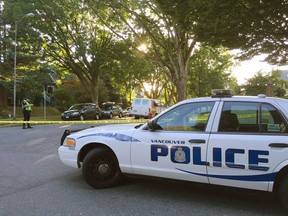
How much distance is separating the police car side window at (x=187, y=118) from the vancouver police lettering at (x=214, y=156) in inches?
12.7

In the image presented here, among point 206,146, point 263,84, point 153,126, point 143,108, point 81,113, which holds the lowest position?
point 206,146

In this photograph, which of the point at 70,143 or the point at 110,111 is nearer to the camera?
the point at 70,143

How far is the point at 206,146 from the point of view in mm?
4621

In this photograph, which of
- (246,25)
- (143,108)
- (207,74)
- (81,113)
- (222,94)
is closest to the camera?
(222,94)

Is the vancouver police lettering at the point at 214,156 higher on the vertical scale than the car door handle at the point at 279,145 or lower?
lower

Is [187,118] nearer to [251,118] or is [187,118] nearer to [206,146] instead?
[206,146]

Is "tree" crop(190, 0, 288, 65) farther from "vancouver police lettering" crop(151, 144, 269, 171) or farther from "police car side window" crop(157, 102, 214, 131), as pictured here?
"vancouver police lettering" crop(151, 144, 269, 171)

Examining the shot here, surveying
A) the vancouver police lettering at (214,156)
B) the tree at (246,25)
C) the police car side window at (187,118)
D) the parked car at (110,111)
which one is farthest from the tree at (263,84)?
the vancouver police lettering at (214,156)

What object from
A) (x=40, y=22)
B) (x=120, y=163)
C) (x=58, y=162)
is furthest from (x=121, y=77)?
(x=120, y=163)

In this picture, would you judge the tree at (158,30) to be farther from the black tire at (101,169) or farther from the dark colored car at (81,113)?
the black tire at (101,169)

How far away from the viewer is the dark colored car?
27158mm

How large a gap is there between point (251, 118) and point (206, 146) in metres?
0.72

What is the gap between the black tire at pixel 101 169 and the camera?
5.49 meters

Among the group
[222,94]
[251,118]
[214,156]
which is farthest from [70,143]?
[251,118]
